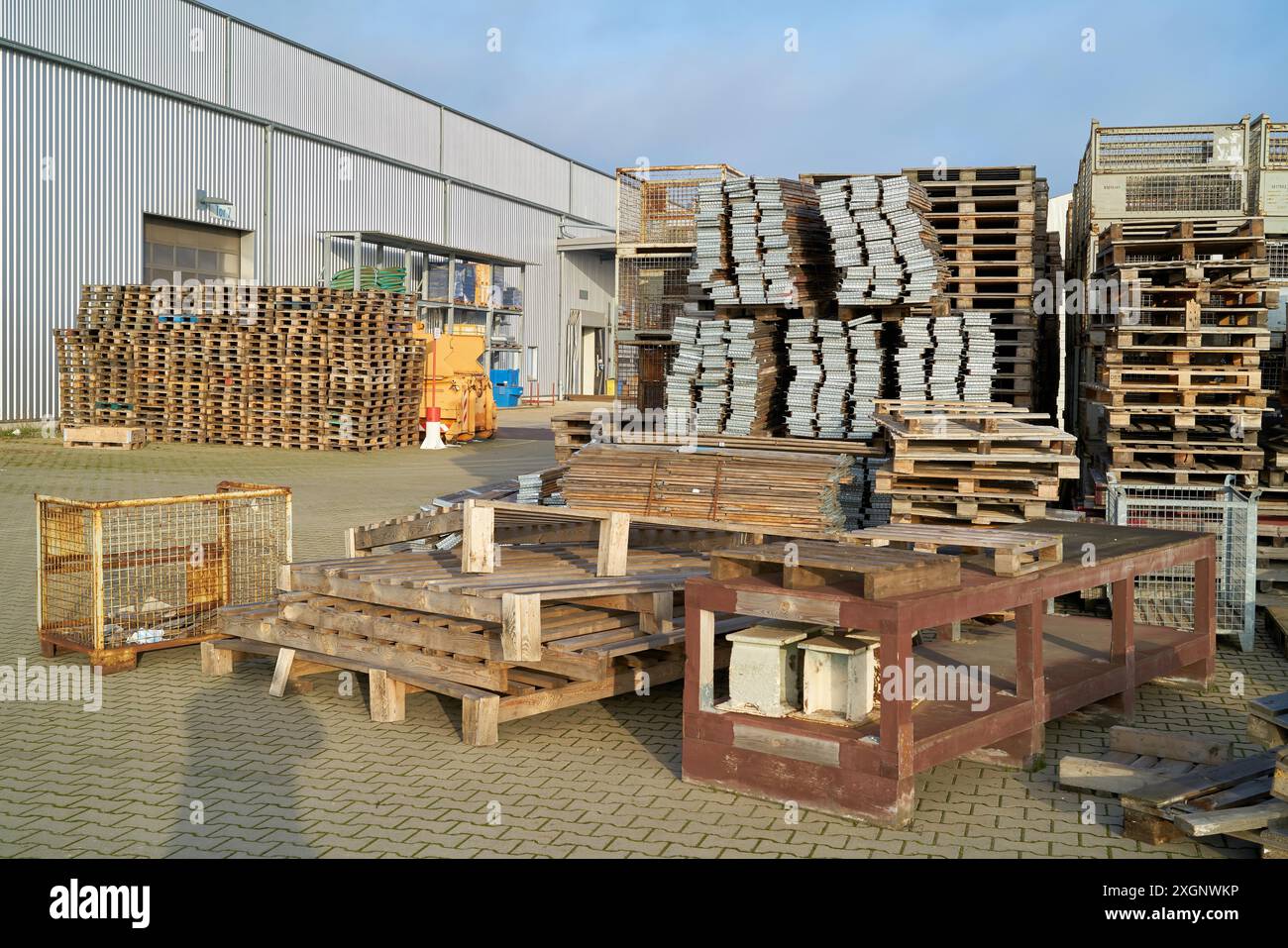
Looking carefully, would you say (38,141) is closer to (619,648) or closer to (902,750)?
(619,648)

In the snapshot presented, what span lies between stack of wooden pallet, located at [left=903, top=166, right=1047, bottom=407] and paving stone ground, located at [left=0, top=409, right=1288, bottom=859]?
5.45 meters

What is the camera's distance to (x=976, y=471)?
8.59 meters

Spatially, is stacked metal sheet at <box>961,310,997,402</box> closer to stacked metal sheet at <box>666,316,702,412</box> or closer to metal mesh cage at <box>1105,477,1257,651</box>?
metal mesh cage at <box>1105,477,1257,651</box>

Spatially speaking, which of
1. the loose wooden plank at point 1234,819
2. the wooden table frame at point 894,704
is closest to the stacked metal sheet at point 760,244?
the wooden table frame at point 894,704

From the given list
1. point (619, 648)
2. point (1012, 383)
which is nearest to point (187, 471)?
point (1012, 383)

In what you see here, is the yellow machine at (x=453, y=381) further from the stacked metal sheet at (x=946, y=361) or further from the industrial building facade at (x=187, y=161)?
the stacked metal sheet at (x=946, y=361)

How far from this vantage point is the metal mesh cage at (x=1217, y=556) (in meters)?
8.27

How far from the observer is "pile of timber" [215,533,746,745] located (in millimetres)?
6047

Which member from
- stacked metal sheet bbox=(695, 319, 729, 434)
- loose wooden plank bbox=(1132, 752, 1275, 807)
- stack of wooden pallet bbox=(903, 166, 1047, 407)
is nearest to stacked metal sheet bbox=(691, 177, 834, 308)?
stacked metal sheet bbox=(695, 319, 729, 434)

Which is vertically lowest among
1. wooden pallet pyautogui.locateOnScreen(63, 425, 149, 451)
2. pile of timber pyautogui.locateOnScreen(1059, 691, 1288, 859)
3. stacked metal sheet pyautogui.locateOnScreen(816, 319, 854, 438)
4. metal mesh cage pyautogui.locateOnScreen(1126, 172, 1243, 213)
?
pile of timber pyautogui.locateOnScreen(1059, 691, 1288, 859)

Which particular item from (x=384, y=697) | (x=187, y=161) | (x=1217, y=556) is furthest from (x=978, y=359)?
(x=187, y=161)

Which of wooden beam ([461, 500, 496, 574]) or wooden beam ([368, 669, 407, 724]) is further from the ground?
wooden beam ([461, 500, 496, 574])

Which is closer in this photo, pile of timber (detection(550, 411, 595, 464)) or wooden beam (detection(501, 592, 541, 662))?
wooden beam (detection(501, 592, 541, 662))

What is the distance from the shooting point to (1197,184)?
17938mm
